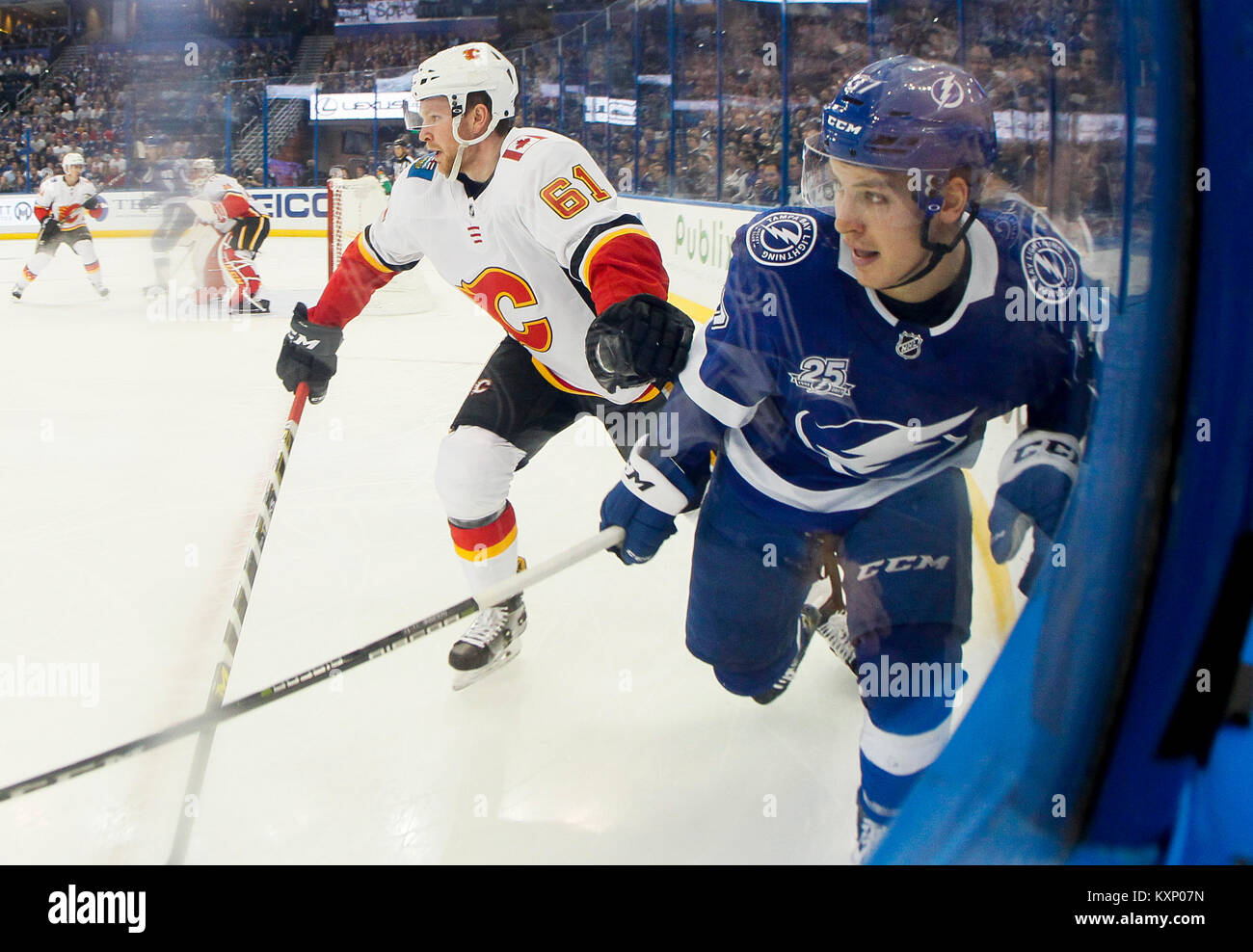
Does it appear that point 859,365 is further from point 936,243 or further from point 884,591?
point 884,591

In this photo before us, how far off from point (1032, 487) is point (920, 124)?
364mm

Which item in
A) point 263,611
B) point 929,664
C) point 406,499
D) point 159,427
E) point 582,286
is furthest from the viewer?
point 159,427

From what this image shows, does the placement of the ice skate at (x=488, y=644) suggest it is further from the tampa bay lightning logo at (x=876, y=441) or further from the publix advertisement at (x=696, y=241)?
the publix advertisement at (x=696, y=241)

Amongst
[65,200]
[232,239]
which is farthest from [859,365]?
[65,200]

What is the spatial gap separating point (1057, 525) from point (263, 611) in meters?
1.66

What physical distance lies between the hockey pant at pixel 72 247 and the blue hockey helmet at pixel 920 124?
7021 millimetres

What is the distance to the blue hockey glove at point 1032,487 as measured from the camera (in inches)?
34.6

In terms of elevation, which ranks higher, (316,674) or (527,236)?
(527,236)

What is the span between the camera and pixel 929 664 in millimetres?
1094

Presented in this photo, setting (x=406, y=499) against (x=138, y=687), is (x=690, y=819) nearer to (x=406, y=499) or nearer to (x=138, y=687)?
(x=138, y=687)

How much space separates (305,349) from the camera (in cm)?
186

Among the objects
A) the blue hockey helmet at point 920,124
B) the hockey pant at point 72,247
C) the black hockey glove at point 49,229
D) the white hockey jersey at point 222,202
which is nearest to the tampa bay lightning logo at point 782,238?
the blue hockey helmet at point 920,124
